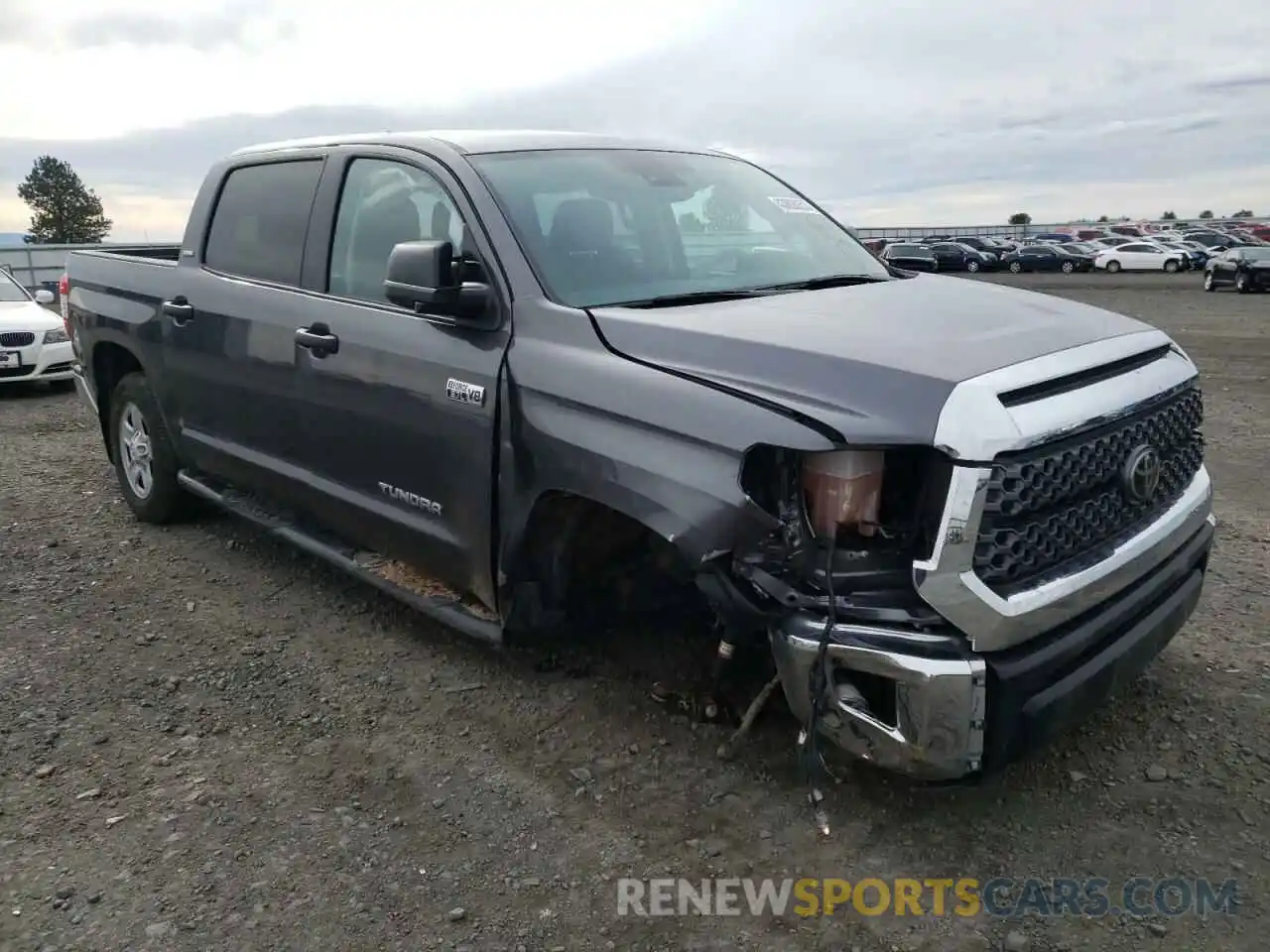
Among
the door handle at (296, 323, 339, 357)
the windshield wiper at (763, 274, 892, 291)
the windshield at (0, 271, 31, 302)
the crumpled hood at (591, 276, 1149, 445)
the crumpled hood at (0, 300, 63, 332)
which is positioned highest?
the windshield wiper at (763, 274, 892, 291)

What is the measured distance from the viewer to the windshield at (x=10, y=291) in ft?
38.9

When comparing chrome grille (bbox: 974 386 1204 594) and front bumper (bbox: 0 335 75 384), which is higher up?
chrome grille (bbox: 974 386 1204 594)

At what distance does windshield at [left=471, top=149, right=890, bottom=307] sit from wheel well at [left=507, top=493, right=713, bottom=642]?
0.68 m

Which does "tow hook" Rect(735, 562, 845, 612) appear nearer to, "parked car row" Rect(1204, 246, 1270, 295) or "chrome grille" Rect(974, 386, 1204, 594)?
"chrome grille" Rect(974, 386, 1204, 594)

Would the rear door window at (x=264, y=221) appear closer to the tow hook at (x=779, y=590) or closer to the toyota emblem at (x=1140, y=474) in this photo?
the tow hook at (x=779, y=590)

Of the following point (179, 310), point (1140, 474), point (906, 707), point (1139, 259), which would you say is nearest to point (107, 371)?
point (179, 310)

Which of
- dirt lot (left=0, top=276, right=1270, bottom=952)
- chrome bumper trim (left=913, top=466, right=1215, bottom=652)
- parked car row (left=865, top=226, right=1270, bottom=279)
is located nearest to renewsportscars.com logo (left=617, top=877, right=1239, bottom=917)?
dirt lot (left=0, top=276, right=1270, bottom=952)

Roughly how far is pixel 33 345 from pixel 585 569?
967 cm

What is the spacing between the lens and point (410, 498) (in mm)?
3693

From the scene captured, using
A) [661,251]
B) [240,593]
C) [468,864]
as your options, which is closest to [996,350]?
[661,251]

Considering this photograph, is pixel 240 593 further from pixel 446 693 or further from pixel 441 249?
pixel 441 249

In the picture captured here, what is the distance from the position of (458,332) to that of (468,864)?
5.46ft

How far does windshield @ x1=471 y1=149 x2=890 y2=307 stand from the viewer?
3.45 m

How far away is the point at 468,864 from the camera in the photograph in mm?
2758
